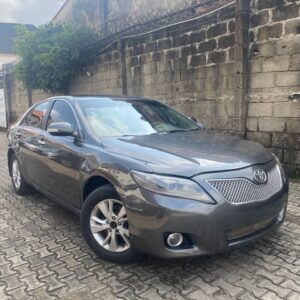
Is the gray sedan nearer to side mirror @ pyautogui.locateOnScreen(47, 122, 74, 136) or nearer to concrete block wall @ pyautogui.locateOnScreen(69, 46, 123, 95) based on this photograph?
side mirror @ pyautogui.locateOnScreen(47, 122, 74, 136)

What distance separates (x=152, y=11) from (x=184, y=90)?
281cm

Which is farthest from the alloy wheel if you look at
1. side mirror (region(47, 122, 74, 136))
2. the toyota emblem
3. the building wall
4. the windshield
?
the building wall

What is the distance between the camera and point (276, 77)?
6.04 m

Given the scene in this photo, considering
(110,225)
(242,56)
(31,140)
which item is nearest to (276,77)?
(242,56)

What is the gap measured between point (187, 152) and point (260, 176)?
0.66 metres

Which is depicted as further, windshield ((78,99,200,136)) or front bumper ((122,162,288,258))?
windshield ((78,99,200,136))

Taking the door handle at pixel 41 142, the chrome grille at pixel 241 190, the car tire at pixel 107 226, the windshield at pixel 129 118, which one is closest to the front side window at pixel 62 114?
the windshield at pixel 129 118

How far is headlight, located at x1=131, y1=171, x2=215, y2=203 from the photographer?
266 cm

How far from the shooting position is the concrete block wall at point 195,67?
22.3ft

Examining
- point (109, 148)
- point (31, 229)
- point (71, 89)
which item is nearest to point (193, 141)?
point (109, 148)

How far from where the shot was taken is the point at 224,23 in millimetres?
6715

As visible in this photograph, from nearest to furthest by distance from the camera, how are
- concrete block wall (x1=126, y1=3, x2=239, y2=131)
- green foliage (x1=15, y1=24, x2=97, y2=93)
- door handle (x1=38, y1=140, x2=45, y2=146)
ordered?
door handle (x1=38, y1=140, x2=45, y2=146) < concrete block wall (x1=126, y1=3, x2=239, y2=131) < green foliage (x1=15, y1=24, x2=97, y2=93)

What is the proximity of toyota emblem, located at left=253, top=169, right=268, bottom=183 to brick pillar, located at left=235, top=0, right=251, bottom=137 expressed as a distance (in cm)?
373

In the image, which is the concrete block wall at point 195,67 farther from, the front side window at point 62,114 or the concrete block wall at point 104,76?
the front side window at point 62,114
